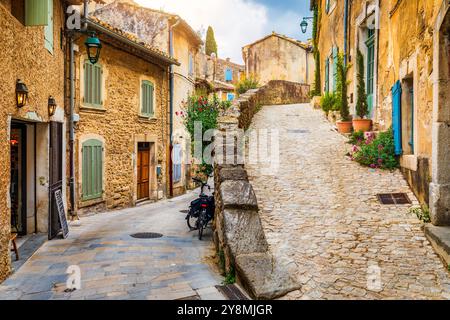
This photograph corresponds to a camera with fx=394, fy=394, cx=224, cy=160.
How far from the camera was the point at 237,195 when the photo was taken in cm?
575

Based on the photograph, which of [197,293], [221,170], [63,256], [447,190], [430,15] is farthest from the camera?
[221,170]

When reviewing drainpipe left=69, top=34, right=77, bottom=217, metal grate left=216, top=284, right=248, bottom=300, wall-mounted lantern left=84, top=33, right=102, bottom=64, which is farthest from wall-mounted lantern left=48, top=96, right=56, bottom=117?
metal grate left=216, top=284, right=248, bottom=300

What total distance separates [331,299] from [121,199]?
935 centimetres

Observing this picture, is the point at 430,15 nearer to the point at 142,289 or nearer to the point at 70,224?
the point at 142,289

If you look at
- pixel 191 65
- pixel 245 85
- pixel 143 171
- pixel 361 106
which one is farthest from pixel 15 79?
pixel 245 85

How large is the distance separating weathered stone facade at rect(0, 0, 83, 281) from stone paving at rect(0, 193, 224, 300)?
1.93 feet

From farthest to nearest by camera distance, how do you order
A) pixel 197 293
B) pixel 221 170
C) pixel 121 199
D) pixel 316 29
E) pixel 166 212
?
1. pixel 316 29
2. pixel 121 199
3. pixel 166 212
4. pixel 221 170
5. pixel 197 293

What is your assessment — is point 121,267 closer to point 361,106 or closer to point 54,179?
point 54,179

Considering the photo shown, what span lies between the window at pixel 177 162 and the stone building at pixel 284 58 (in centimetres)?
1429

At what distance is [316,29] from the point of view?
18.7 meters

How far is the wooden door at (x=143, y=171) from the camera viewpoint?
43.9 ft

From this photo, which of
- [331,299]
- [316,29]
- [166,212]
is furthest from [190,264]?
[316,29]

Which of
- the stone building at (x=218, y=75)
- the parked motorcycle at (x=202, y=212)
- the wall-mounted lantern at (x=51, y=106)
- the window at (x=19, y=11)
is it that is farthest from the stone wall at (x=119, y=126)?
the window at (x=19, y=11)

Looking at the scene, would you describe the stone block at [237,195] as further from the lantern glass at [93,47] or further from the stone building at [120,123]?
the stone building at [120,123]
